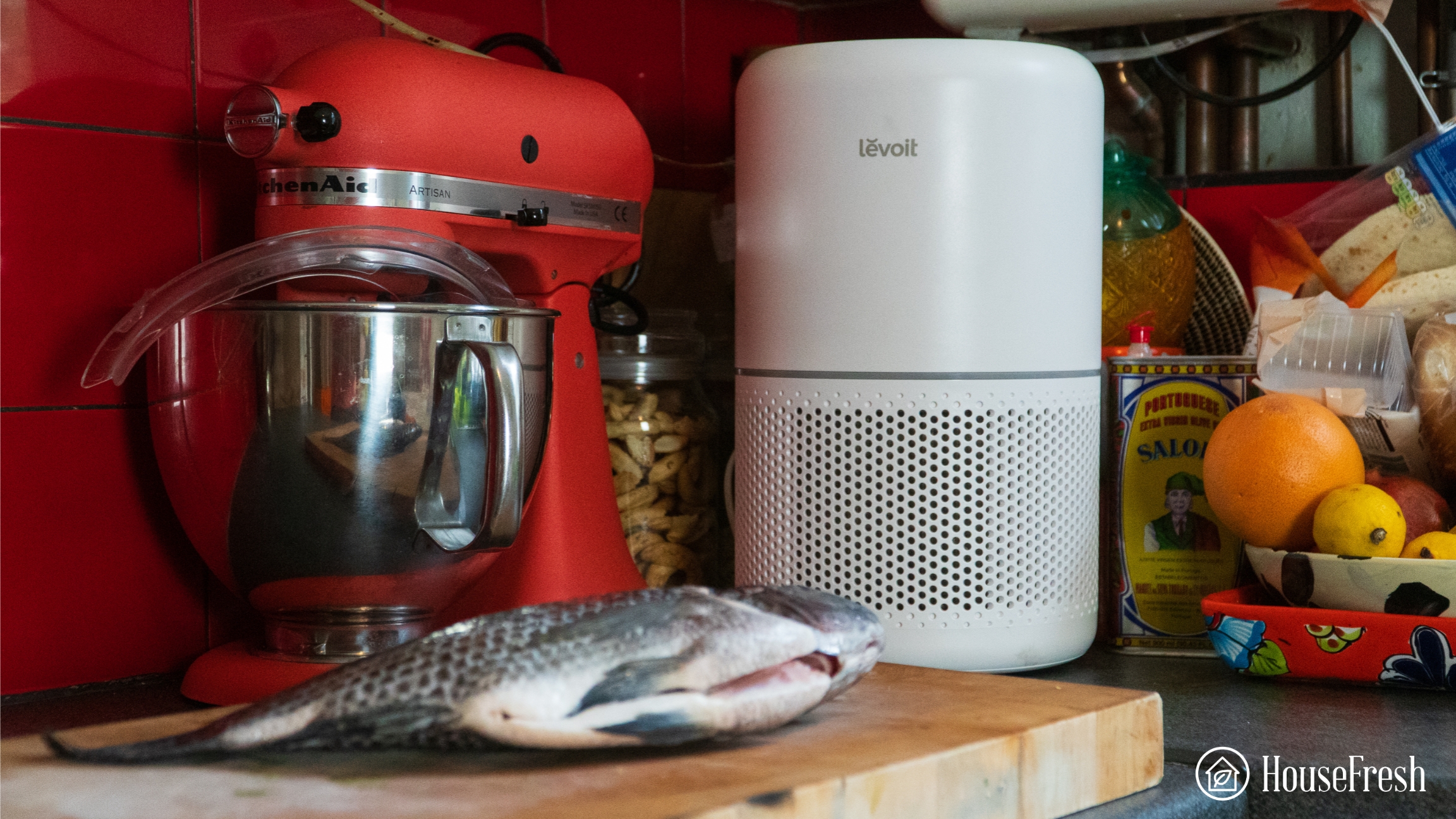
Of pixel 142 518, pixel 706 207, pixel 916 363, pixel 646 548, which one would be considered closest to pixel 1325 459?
pixel 916 363

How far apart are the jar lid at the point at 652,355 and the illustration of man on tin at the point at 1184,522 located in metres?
0.35

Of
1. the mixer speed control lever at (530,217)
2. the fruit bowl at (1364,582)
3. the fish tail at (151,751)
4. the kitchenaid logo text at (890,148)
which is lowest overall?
the fish tail at (151,751)

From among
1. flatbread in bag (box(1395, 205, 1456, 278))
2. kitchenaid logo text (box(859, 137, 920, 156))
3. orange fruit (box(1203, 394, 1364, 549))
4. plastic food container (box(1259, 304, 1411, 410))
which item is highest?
kitchenaid logo text (box(859, 137, 920, 156))

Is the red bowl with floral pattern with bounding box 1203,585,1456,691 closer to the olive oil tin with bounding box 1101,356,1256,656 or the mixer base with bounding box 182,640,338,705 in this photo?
the olive oil tin with bounding box 1101,356,1256,656

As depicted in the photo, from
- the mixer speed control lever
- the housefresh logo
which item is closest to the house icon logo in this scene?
the housefresh logo

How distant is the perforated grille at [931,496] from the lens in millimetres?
857

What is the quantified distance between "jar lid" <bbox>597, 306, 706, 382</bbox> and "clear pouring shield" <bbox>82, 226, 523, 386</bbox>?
0.25m

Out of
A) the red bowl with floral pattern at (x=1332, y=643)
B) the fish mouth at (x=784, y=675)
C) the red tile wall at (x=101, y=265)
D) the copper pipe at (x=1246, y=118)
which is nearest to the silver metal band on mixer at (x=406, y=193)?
the red tile wall at (x=101, y=265)

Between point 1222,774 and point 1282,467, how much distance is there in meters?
0.24

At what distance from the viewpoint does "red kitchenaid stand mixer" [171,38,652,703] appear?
79cm

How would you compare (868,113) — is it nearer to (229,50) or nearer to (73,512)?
(229,50)

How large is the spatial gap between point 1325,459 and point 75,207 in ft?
2.47

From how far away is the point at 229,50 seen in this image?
906 mm

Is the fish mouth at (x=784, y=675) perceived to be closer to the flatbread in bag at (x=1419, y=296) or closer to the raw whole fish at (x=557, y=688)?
the raw whole fish at (x=557, y=688)
